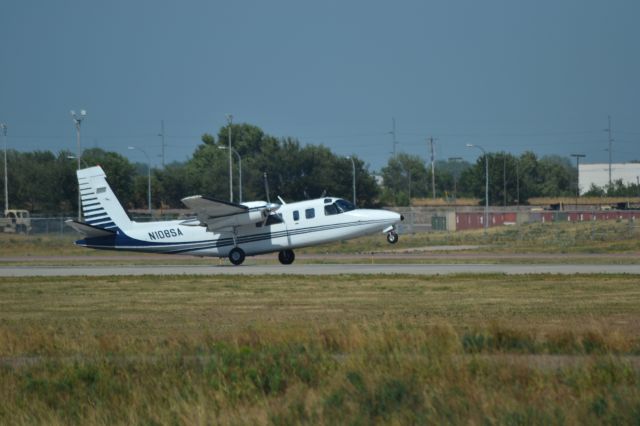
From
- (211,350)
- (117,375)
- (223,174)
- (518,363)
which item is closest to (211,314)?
(211,350)

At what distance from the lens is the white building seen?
581 ft

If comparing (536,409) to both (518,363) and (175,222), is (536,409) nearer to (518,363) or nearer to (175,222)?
(518,363)

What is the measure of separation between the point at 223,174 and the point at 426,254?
199 feet

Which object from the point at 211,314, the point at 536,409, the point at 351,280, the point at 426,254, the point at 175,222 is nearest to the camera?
the point at 536,409

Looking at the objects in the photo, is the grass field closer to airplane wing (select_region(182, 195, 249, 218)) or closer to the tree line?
airplane wing (select_region(182, 195, 249, 218))

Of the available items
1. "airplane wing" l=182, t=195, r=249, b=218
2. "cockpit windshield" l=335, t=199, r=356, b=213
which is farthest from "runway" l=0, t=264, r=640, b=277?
"cockpit windshield" l=335, t=199, r=356, b=213

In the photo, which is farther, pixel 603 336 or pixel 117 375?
pixel 603 336

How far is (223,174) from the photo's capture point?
11194 centimetres

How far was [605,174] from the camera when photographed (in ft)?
583

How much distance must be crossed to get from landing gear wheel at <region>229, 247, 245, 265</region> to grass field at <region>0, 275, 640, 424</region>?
17991 mm

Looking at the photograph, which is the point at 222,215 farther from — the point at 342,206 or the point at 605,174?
the point at 605,174

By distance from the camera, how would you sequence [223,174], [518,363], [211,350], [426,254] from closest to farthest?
[518,363] < [211,350] < [426,254] < [223,174]

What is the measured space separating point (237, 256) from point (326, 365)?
29042 mm

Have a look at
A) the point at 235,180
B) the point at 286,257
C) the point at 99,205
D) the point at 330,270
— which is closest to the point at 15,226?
the point at 235,180
